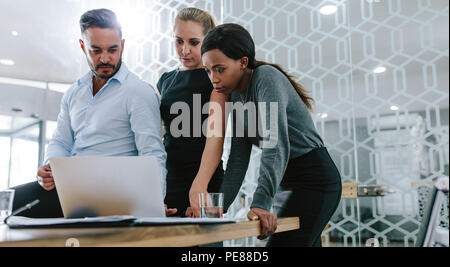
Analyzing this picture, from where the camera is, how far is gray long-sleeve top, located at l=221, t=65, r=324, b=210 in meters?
1.21

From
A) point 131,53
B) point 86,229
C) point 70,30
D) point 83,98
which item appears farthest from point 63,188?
point 70,30

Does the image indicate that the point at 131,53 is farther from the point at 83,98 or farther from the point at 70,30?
the point at 83,98

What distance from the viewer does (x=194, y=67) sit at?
1.89 metres

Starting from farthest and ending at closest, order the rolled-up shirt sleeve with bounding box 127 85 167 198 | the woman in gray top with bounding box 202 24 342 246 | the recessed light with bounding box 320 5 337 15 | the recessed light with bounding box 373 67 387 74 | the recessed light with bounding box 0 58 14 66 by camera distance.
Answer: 1. the recessed light with bounding box 0 58 14 66
2. the recessed light with bounding box 320 5 337 15
3. the recessed light with bounding box 373 67 387 74
4. the rolled-up shirt sleeve with bounding box 127 85 167 198
5. the woman in gray top with bounding box 202 24 342 246

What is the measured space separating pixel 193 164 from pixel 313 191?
0.58m

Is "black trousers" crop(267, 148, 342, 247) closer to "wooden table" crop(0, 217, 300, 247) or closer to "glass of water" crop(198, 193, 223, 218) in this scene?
"glass of water" crop(198, 193, 223, 218)

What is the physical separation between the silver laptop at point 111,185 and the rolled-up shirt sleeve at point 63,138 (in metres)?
0.70

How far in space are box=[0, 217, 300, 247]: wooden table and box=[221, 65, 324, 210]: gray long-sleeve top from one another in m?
0.40

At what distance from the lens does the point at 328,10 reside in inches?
101

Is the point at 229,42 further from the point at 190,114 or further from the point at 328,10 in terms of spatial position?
the point at 328,10

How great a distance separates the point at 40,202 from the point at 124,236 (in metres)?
0.92

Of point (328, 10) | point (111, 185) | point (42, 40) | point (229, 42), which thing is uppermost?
point (42, 40)

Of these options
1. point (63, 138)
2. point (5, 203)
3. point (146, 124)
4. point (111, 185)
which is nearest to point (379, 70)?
point (146, 124)

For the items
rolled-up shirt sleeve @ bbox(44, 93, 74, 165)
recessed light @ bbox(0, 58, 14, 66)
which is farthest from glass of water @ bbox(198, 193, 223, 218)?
recessed light @ bbox(0, 58, 14, 66)
